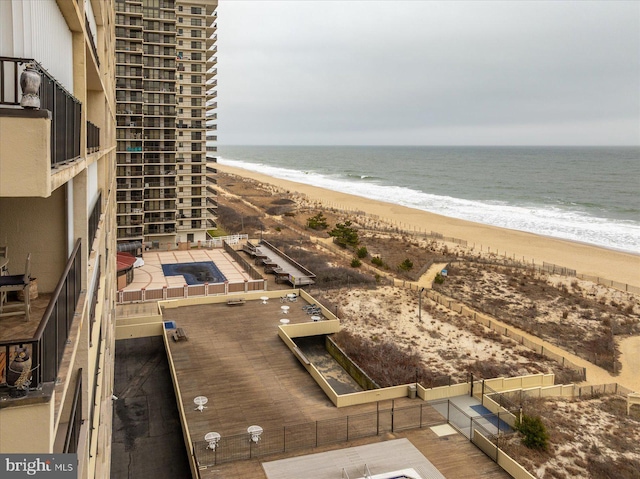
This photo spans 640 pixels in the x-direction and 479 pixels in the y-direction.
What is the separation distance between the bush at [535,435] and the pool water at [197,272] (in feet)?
83.5

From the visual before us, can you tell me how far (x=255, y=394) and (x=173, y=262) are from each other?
2682 cm

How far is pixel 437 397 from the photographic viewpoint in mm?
21438

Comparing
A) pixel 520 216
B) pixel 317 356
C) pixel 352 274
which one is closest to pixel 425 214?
pixel 520 216

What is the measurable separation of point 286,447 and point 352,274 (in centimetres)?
2491

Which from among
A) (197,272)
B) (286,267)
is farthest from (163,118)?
(286,267)

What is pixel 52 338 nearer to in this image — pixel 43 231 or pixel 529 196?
pixel 43 231

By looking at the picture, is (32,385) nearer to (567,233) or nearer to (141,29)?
(141,29)

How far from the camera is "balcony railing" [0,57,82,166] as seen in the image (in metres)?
4.33

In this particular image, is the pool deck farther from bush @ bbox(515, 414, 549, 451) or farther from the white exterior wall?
the white exterior wall

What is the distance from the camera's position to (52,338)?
15.8 feet

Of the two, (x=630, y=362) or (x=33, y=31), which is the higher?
(x=33, y=31)

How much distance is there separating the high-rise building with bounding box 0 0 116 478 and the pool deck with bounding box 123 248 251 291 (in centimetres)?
2950

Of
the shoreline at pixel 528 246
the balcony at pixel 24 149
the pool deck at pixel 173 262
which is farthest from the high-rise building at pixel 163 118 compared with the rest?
the balcony at pixel 24 149

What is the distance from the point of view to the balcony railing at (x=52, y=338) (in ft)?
13.5
